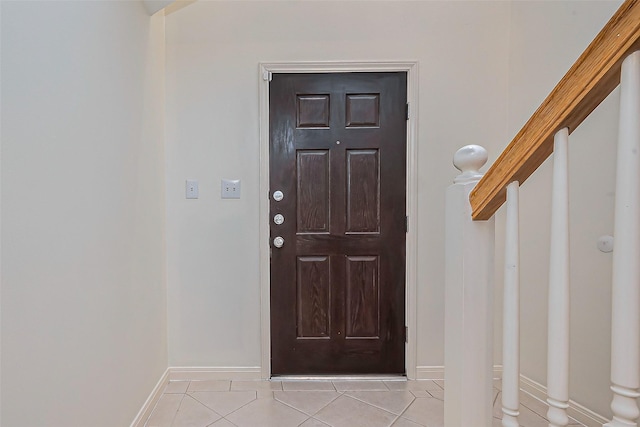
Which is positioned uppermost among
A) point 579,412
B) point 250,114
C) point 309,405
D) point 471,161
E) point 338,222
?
point 250,114

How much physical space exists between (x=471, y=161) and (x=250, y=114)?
162cm

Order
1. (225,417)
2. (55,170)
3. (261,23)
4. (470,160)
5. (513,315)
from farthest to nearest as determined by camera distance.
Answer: (261,23)
(225,417)
(55,170)
(470,160)
(513,315)

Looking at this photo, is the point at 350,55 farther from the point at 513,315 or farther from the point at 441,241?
the point at 513,315

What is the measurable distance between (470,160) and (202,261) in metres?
1.79

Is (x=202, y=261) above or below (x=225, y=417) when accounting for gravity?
above

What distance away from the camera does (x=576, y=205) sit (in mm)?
1697

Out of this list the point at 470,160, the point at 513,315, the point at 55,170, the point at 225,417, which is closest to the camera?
the point at 513,315

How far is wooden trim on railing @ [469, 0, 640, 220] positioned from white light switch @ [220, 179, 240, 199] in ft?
5.40

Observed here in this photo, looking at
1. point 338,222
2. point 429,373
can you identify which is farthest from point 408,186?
point 429,373

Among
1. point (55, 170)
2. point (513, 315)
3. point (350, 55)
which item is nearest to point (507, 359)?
point (513, 315)

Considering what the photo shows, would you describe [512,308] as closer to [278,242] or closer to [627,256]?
[627,256]

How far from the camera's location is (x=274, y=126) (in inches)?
85.7

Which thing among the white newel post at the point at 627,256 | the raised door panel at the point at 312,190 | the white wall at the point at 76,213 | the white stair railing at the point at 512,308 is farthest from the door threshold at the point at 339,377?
the white newel post at the point at 627,256

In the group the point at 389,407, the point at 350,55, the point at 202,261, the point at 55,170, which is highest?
the point at 350,55
